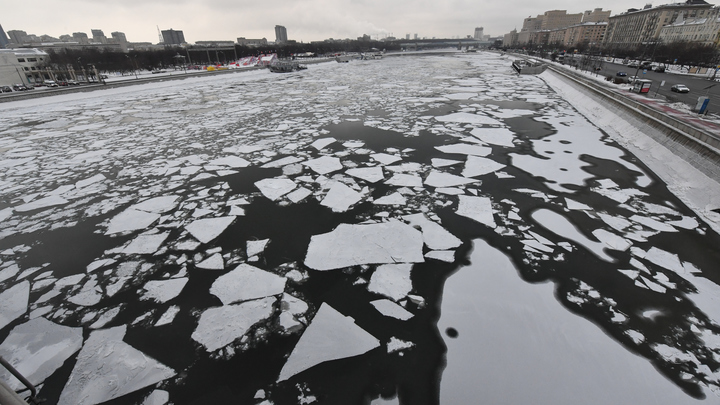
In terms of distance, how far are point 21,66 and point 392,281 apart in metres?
74.3

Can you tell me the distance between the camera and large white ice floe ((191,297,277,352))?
258 cm

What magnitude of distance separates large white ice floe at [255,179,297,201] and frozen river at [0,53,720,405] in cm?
4

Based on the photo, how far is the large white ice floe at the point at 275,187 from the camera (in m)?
5.13

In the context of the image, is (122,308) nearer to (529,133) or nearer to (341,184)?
(341,184)

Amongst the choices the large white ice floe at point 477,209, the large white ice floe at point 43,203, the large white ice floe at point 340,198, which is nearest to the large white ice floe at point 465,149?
the large white ice floe at point 477,209

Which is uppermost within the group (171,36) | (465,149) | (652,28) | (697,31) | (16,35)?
(16,35)

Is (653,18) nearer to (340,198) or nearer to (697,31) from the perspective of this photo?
(697,31)

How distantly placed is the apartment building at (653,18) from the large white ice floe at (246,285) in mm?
89351

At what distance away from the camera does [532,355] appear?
240 cm

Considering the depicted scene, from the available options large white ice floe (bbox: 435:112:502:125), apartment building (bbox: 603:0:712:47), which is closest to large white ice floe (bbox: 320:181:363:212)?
large white ice floe (bbox: 435:112:502:125)

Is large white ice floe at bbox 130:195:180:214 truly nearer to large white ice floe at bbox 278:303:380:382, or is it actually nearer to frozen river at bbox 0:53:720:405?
frozen river at bbox 0:53:720:405

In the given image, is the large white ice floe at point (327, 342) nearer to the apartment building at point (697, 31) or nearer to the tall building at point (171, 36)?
the apartment building at point (697, 31)

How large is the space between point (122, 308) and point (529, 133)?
9407 millimetres

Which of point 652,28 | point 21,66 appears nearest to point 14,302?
point 21,66
